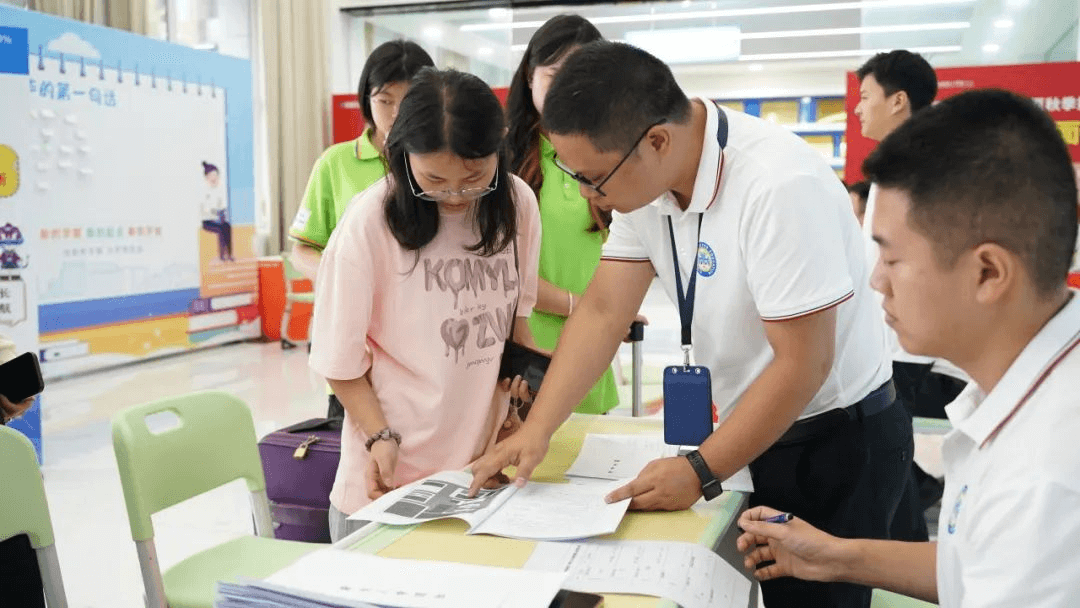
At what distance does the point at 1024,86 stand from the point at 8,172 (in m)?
4.81

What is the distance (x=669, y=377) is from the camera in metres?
1.43

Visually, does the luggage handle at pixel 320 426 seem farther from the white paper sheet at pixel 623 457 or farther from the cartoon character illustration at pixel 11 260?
the cartoon character illustration at pixel 11 260

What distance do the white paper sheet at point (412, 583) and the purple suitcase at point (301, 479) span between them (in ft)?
3.32

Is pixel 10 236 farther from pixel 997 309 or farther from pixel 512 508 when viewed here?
pixel 997 309

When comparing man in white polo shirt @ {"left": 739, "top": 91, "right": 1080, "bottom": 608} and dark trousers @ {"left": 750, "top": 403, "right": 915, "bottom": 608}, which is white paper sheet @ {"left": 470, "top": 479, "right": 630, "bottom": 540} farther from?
man in white polo shirt @ {"left": 739, "top": 91, "right": 1080, "bottom": 608}

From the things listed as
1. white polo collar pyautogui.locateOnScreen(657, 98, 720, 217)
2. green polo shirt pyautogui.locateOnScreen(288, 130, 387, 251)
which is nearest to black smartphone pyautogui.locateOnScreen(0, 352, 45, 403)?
green polo shirt pyautogui.locateOnScreen(288, 130, 387, 251)

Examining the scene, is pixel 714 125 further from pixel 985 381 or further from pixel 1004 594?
pixel 1004 594

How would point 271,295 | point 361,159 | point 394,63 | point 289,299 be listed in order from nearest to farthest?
point 394,63
point 361,159
point 289,299
point 271,295

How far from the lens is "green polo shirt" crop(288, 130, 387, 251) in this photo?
259 centimetres

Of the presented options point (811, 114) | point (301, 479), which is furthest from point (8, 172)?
point (811, 114)

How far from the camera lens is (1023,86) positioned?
5027 millimetres

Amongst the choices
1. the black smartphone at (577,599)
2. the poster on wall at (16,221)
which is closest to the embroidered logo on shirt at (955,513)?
the black smartphone at (577,599)

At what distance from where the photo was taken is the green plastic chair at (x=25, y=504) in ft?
5.32

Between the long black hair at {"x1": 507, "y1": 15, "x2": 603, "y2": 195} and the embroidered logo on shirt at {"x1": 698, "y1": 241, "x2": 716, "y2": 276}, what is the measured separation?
2.82 ft
